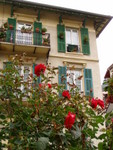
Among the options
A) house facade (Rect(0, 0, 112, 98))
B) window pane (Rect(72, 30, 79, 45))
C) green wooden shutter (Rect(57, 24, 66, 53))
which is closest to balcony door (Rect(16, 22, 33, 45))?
house facade (Rect(0, 0, 112, 98))

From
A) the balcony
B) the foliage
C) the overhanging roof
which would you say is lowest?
the foliage

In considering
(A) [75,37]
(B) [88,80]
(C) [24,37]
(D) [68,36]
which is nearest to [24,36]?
(C) [24,37]

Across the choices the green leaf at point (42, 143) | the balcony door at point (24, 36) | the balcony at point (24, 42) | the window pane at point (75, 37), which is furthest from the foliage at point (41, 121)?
the window pane at point (75, 37)

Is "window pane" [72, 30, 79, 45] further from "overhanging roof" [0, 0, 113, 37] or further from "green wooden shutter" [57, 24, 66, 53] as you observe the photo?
"overhanging roof" [0, 0, 113, 37]

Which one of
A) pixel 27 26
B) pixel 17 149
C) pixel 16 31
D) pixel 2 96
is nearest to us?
pixel 17 149

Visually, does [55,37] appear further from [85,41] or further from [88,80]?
[88,80]

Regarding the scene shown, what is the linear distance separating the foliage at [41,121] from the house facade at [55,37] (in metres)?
7.77

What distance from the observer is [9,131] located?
10.6ft

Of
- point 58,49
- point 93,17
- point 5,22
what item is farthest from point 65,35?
point 5,22

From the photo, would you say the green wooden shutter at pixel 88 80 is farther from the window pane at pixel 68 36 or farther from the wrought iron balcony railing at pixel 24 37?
the wrought iron balcony railing at pixel 24 37

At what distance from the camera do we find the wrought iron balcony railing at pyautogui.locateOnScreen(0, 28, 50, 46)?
38.5 feet

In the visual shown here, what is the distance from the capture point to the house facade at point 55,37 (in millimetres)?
11797

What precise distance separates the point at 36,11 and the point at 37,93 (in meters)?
10.3

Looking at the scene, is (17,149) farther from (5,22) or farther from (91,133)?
(5,22)
